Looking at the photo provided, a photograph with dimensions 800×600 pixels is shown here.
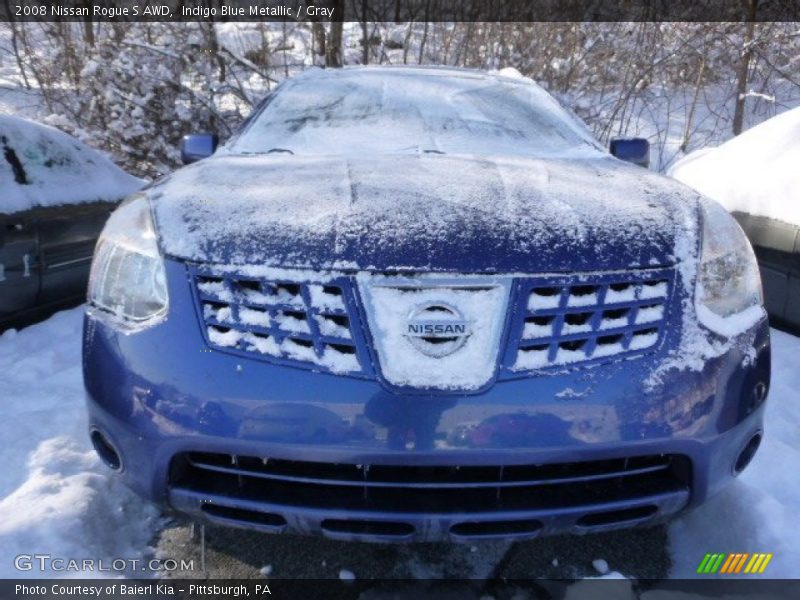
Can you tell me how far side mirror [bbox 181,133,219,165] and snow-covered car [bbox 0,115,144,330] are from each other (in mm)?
1073

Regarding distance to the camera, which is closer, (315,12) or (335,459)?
(335,459)

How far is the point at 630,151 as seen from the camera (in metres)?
2.73

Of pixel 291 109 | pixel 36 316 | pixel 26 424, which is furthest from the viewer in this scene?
→ pixel 36 316

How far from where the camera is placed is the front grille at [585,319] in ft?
4.71

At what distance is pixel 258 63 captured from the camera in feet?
30.8

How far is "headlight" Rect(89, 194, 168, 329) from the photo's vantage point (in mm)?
1561

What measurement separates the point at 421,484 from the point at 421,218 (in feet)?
2.13

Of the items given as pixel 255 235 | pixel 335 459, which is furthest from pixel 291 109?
pixel 335 459

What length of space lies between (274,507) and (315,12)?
8.92 metres

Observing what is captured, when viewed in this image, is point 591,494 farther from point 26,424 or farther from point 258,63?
point 258,63

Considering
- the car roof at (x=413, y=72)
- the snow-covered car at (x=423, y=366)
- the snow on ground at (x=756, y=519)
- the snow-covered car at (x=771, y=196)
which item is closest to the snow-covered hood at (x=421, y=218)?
the snow-covered car at (x=423, y=366)

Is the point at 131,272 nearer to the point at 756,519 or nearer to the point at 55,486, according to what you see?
the point at 55,486
